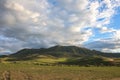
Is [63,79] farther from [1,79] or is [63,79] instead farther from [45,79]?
[1,79]

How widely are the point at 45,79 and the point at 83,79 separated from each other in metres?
8.02

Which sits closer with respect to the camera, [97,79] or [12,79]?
[12,79]

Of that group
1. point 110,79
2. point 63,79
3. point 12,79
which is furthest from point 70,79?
point 12,79

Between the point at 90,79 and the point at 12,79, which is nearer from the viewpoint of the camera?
the point at 12,79

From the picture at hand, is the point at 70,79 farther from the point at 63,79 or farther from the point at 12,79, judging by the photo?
the point at 12,79

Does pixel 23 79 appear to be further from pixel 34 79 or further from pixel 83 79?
pixel 83 79

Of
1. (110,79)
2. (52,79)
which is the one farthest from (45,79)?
(110,79)

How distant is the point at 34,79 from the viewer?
2008 inches

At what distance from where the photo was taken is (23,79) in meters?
50.1

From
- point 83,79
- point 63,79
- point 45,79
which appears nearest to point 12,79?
point 45,79

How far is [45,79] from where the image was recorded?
5222cm

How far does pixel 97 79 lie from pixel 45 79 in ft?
35.8

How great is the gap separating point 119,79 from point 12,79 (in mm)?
22623

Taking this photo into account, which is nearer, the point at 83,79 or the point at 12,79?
the point at 12,79
